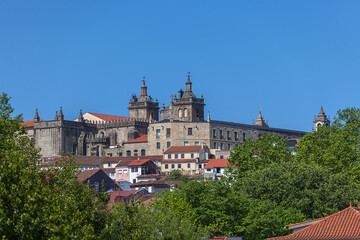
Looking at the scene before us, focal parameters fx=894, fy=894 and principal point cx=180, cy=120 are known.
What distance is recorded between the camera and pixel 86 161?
161875 millimetres

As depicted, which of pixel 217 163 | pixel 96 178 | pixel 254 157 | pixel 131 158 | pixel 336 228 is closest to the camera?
pixel 336 228

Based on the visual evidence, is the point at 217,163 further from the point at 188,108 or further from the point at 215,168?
the point at 188,108

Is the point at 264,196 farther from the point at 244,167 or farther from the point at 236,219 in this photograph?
the point at 244,167

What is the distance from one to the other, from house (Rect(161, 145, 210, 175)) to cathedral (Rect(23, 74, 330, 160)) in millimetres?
5034

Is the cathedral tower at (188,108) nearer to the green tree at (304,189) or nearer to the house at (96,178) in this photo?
the house at (96,178)

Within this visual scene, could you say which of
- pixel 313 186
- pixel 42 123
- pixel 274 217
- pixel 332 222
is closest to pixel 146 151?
pixel 42 123

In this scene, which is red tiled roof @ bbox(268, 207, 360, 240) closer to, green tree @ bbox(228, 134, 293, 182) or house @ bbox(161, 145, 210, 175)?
green tree @ bbox(228, 134, 293, 182)

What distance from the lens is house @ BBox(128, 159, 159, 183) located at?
15250 centimetres

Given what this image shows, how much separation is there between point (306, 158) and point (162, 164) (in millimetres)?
65622

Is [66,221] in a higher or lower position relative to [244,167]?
lower

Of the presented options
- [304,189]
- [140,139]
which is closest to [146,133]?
[140,139]

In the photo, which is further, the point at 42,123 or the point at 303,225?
the point at 42,123

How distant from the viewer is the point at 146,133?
621 feet

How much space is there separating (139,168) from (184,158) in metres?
10.0
